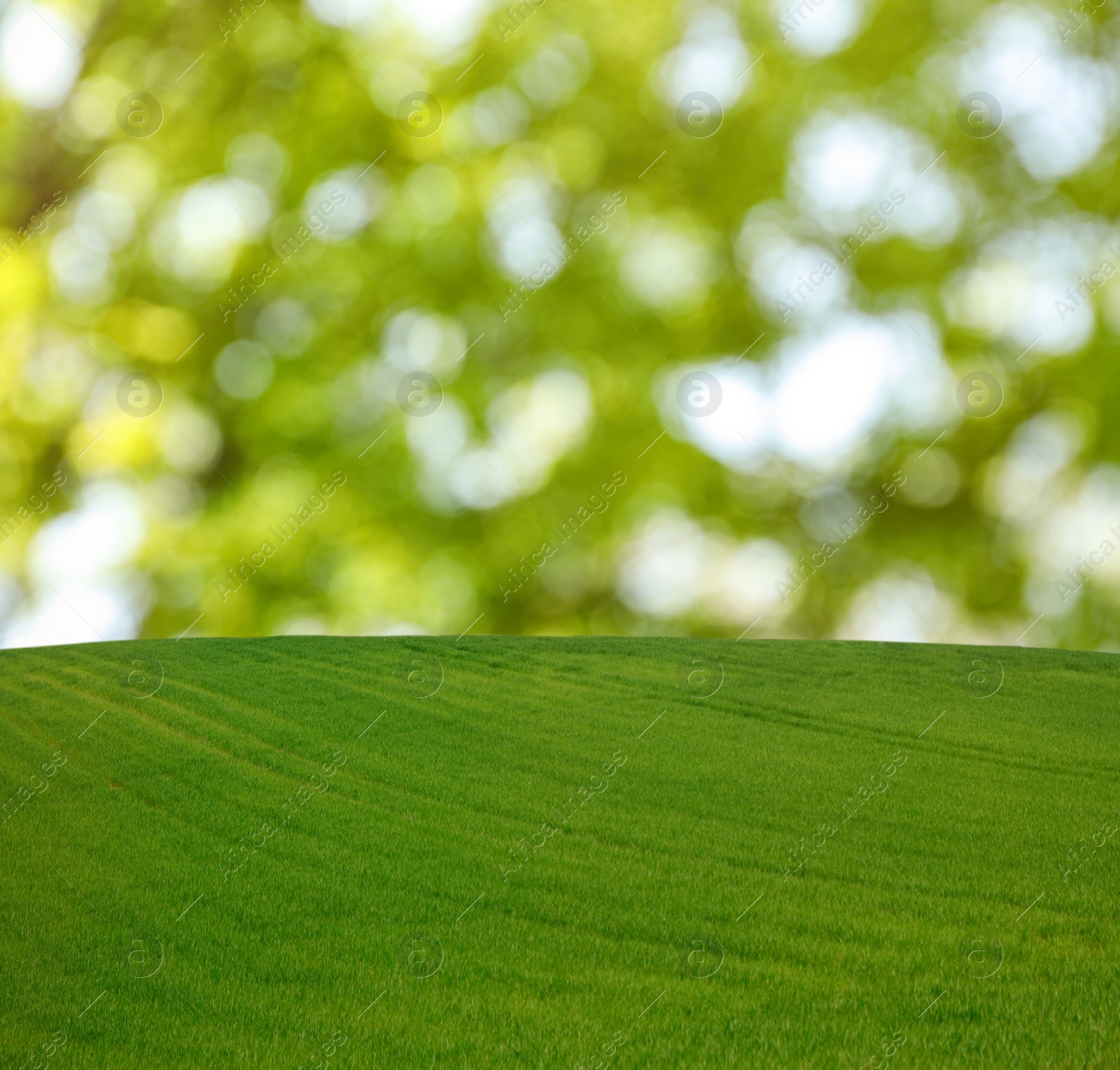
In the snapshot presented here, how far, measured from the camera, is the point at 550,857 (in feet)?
24.3

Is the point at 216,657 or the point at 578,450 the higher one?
the point at 578,450

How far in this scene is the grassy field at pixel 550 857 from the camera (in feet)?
15.8

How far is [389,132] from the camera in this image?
2078 mm

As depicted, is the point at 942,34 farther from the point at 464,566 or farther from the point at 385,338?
the point at 464,566

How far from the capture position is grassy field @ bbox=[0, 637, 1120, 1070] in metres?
4.80

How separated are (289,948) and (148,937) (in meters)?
0.92

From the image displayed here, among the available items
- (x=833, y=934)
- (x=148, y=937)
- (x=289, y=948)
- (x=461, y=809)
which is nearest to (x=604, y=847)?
(x=461, y=809)

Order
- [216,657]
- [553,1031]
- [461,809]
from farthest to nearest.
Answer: [216,657] < [461,809] < [553,1031]

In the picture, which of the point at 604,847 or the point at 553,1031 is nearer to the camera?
the point at 553,1031

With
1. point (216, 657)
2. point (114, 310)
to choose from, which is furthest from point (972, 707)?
point (114, 310)

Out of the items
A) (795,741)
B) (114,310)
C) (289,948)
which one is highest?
(114,310)

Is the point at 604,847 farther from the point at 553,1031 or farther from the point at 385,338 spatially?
the point at 385,338

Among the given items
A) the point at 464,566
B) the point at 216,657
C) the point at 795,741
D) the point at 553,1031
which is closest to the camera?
the point at 464,566

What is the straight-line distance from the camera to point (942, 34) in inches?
86.7
